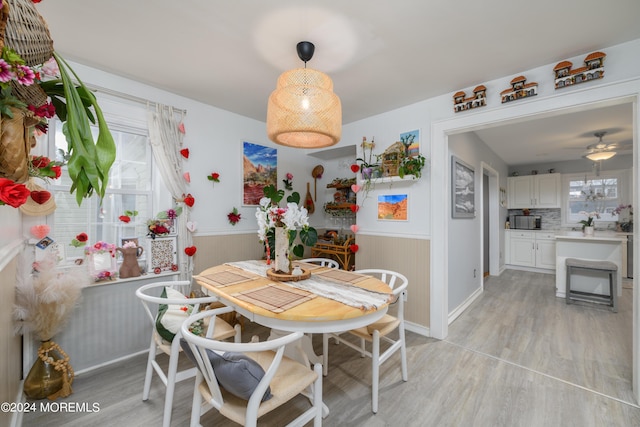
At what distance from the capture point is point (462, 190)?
3.44 m

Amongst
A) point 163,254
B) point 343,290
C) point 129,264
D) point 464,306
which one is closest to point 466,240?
point 464,306

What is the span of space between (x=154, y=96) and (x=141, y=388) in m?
2.65

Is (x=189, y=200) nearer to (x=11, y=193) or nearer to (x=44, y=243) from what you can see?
(x=44, y=243)

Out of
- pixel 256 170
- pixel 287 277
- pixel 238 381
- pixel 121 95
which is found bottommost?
pixel 238 381

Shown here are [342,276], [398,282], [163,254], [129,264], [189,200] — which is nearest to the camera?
[342,276]

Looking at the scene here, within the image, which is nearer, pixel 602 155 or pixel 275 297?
pixel 275 297

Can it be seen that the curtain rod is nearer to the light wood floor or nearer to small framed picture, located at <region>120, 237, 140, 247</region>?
small framed picture, located at <region>120, 237, 140, 247</region>

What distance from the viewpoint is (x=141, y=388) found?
2002mm

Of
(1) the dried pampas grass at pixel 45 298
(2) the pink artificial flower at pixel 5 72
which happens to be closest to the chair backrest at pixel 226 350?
(2) the pink artificial flower at pixel 5 72

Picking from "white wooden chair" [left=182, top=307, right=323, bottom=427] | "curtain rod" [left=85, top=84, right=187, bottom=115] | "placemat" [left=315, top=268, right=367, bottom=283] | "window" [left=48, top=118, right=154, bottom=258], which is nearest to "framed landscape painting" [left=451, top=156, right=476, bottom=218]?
"placemat" [left=315, top=268, right=367, bottom=283]

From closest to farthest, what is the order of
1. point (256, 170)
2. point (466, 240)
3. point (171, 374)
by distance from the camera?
point (171, 374) → point (256, 170) → point (466, 240)

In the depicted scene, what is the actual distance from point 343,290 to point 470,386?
4.46ft

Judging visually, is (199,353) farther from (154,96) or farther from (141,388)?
(154,96)

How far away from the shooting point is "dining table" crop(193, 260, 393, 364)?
1.36 m
